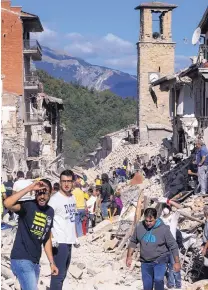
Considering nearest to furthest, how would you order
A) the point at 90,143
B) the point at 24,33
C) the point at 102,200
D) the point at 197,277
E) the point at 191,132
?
the point at 197,277 → the point at 102,200 → the point at 191,132 → the point at 24,33 → the point at 90,143

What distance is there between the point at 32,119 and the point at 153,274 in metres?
34.2

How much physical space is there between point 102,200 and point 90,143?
3158 inches

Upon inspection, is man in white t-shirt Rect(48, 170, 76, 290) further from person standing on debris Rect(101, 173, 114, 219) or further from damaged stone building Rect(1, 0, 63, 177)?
damaged stone building Rect(1, 0, 63, 177)

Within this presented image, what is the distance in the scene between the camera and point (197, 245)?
1424 centimetres

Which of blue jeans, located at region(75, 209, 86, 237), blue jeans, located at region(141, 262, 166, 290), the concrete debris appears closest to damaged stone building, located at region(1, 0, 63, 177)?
blue jeans, located at region(75, 209, 86, 237)

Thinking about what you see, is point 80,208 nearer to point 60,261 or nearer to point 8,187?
point 8,187

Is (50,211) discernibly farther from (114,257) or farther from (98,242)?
(98,242)

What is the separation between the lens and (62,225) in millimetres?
9398

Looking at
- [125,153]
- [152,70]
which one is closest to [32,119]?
[125,153]

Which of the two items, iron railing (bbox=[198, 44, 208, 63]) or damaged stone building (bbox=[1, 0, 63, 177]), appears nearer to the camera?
iron railing (bbox=[198, 44, 208, 63])

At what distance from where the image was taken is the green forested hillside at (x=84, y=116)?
325 ft

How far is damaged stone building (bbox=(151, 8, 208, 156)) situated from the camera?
28562 millimetres

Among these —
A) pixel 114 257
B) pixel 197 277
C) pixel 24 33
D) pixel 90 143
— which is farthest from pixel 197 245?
pixel 90 143

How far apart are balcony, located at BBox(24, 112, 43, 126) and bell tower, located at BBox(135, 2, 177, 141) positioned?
58.1 ft
